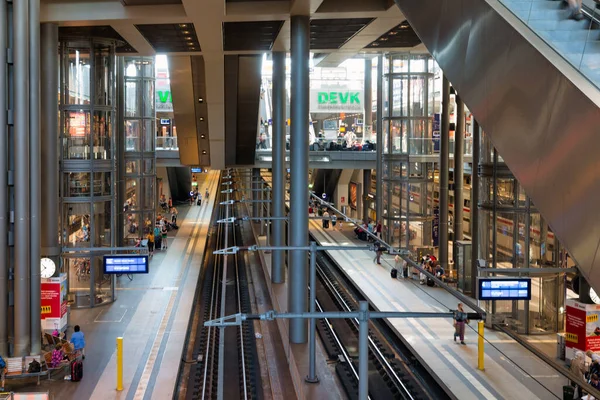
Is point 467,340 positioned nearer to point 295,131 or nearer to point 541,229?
point 541,229

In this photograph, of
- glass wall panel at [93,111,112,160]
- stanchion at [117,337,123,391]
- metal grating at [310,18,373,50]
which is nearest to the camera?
stanchion at [117,337,123,391]

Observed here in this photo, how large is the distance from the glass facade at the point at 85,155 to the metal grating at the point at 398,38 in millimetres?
9060

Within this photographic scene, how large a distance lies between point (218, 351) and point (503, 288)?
818 cm

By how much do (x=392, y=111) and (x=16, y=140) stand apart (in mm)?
19415

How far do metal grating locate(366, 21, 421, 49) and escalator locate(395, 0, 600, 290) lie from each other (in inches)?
515

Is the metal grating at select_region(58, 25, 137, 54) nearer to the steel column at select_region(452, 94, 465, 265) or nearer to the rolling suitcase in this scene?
the rolling suitcase

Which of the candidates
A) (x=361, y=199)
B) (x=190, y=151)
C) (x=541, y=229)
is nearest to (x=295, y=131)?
(x=541, y=229)

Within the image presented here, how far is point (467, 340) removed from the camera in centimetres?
1833

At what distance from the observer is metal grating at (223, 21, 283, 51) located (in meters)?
20.2

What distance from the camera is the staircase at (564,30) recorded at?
5539 millimetres

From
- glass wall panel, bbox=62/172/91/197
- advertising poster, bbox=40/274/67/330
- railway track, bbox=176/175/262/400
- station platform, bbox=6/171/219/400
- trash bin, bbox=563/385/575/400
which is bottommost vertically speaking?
railway track, bbox=176/175/262/400

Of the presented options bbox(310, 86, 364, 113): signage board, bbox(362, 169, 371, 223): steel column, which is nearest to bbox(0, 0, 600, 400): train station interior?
bbox(310, 86, 364, 113): signage board

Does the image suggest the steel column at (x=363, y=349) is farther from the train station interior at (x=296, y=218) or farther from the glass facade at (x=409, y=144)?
the glass facade at (x=409, y=144)

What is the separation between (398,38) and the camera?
22812mm
